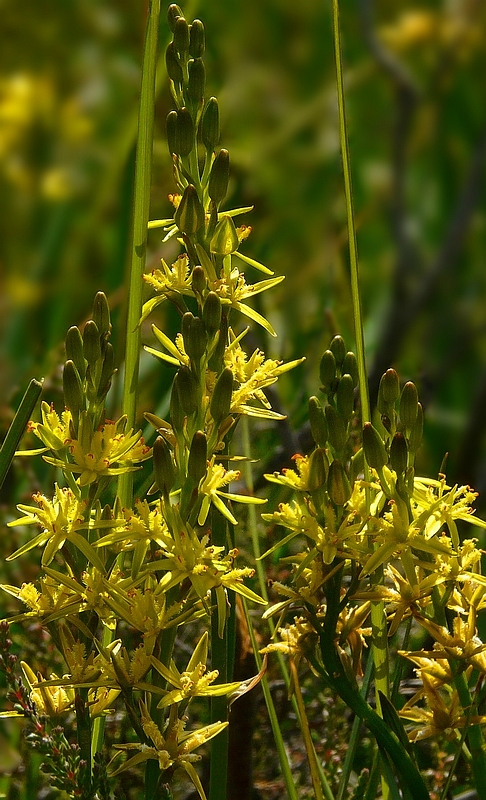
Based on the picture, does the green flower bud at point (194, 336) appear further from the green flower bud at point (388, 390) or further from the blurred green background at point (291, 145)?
the blurred green background at point (291, 145)

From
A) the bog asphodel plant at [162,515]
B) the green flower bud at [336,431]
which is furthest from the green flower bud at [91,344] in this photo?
the green flower bud at [336,431]

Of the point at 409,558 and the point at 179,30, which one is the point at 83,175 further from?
the point at 409,558

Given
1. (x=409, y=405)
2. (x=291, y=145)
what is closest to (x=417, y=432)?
(x=409, y=405)

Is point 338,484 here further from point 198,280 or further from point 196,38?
point 196,38

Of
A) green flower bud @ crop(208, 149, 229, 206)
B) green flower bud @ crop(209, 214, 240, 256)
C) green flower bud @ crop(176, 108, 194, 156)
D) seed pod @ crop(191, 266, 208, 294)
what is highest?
green flower bud @ crop(176, 108, 194, 156)

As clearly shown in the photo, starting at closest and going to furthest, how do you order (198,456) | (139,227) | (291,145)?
(198,456), (139,227), (291,145)

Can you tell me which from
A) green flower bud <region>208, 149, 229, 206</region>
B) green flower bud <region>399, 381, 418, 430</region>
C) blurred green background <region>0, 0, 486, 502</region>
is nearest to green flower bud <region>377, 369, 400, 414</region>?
green flower bud <region>399, 381, 418, 430</region>

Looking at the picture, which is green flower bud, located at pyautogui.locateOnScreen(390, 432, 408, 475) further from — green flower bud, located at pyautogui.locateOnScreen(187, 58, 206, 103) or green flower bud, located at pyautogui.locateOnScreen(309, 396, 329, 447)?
green flower bud, located at pyautogui.locateOnScreen(187, 58, 206, 103)
